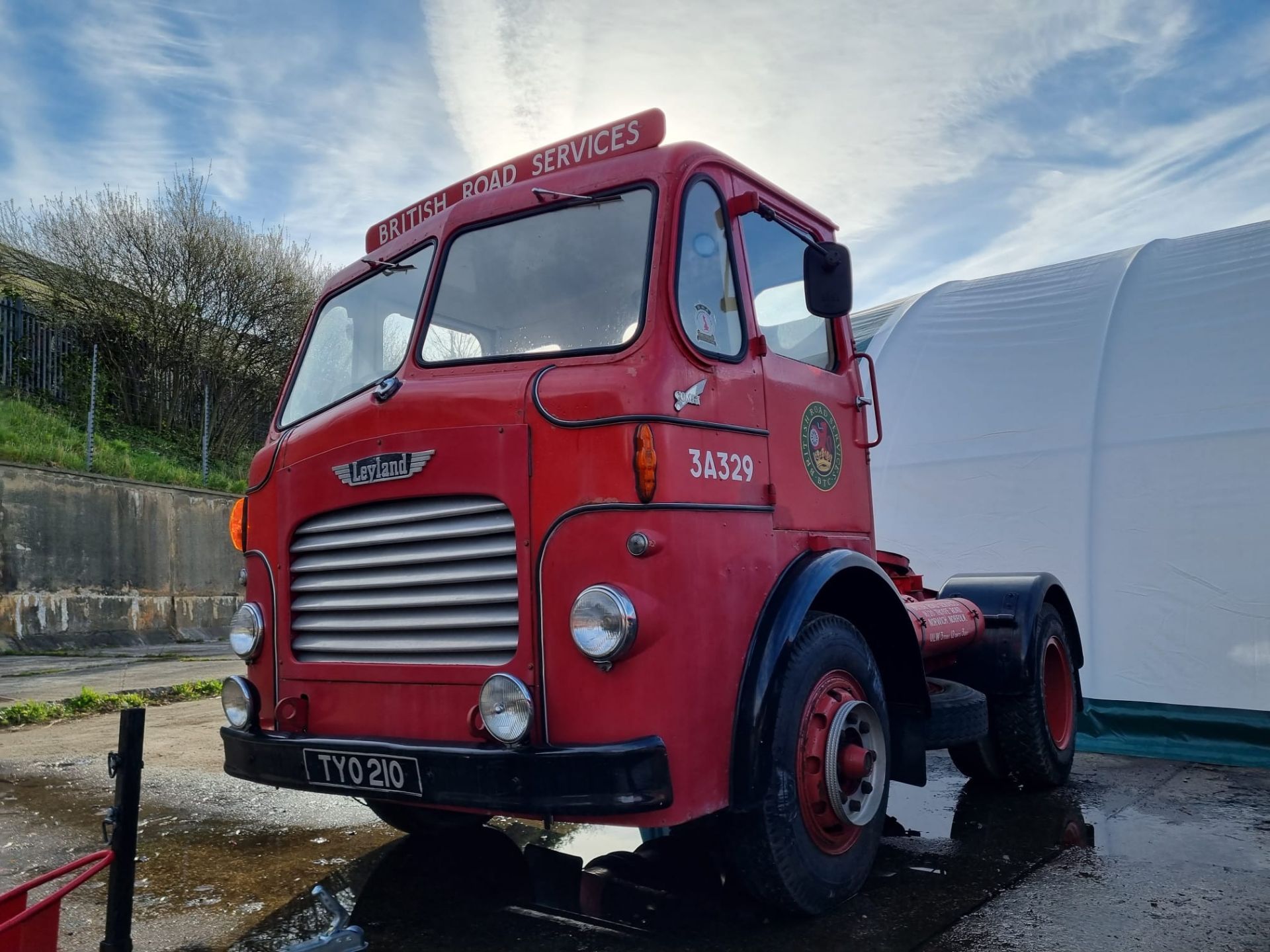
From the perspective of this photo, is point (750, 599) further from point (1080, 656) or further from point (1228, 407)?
A: point (1228, 407)

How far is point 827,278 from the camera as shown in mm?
3971

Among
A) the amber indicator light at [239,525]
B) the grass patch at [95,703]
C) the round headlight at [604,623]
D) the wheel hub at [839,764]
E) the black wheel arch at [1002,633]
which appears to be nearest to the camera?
the round headlight at [604,623]

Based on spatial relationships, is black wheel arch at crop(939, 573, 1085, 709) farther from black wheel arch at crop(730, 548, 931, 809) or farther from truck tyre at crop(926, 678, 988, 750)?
black wheel arch at crop(730, 548, 931, 809)

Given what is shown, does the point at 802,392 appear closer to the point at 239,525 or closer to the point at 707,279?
the point at 707,279

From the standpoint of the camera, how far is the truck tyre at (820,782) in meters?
3.38

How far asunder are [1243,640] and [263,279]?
16.5 metres

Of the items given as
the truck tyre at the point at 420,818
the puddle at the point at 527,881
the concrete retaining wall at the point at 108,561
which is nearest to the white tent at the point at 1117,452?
the puddle at the point at 527,881

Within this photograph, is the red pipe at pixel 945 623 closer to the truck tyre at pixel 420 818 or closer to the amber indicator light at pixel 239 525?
the truck tyre at pixel 420 818

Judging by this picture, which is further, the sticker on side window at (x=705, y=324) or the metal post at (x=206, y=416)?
the metal post at (x=206, y=416)

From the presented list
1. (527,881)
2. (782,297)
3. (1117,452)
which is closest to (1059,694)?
(1117,452)

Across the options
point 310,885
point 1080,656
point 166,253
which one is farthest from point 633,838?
point 166,253

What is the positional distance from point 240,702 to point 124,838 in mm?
923

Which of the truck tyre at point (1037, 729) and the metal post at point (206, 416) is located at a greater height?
the metal post at point (206, 416)

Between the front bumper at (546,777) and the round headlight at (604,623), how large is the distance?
0.28 m
